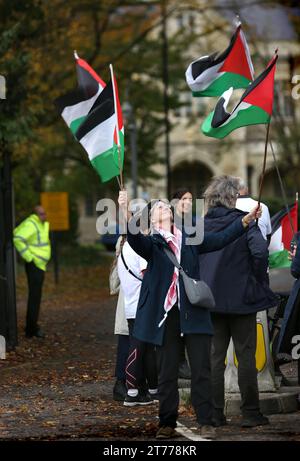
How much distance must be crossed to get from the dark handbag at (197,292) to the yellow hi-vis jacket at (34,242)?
8009 millimetres

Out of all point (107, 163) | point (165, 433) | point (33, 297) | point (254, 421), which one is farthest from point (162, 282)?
point (33, 297)

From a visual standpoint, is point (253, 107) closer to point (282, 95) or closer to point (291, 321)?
point (291, 321)

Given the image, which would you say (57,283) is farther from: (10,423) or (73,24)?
(10,423)

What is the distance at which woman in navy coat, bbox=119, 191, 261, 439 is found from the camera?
889 cm

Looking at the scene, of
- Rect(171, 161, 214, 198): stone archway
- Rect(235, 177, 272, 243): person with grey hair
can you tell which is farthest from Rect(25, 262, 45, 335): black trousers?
Rect(171, 161, 214, 198): stone archway

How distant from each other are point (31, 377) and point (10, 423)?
3.01 metres

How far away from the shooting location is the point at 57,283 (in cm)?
2838

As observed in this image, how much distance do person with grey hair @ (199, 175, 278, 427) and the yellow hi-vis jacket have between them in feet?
24.4

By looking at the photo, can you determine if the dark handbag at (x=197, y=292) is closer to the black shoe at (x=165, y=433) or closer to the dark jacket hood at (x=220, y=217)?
the dark jacket hood at (x=220, y=217)

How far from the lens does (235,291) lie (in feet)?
30.8

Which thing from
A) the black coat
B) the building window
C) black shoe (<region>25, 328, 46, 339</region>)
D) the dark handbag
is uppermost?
the building window

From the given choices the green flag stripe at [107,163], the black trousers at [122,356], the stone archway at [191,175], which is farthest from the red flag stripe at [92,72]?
the stone archway at [191,175]

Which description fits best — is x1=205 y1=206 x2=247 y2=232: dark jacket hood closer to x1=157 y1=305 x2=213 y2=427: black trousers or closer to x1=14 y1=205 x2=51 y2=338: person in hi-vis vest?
x1=157 y1=305 x2=213 y2=427: black trousers

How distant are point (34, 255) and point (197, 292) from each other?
8.26 meters
